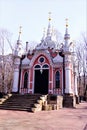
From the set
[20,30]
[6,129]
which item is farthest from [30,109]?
[20,30]

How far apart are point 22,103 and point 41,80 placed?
6.28 m

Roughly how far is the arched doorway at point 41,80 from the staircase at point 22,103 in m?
3.76

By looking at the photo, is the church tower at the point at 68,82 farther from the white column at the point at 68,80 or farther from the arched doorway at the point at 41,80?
the arched doorway at the point at 41,80

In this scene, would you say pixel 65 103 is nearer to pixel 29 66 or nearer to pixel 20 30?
pixel 29 66

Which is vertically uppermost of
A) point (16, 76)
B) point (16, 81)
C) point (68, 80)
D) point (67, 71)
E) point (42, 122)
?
point (67, 71)

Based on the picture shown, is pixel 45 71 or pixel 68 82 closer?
pixel 68 82

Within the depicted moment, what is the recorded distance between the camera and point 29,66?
23.8 meters

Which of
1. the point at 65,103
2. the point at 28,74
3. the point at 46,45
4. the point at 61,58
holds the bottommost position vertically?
the point at 65,103

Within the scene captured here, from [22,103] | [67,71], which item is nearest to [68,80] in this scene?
[67,71]

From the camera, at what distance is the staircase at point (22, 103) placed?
16.1 metres

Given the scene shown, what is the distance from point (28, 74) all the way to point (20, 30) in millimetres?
6799

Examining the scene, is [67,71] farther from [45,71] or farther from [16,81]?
[16,81]

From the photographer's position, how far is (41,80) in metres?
23.2

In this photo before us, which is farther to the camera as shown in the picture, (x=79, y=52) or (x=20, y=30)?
(x=79, y=52)
